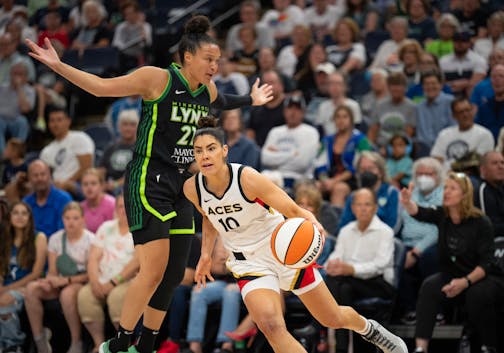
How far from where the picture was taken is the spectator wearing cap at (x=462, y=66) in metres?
11.2

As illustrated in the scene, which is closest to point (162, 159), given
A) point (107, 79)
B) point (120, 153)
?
point (107, 79)

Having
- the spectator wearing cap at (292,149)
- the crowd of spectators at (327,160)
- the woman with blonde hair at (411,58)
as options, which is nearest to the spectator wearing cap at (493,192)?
the crowd of spectators at (327,160)

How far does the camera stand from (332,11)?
13.6 metres

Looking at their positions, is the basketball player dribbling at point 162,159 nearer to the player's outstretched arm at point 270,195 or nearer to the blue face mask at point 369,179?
the player's outstretched arm at point 270,195

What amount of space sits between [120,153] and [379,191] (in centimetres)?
336

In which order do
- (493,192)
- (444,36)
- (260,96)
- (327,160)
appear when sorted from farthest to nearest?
(444,36) → (327,160) → (493,192) → (260,96)

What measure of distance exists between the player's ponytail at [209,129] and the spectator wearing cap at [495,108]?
4.92 metres

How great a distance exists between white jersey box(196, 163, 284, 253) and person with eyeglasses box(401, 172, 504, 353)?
197 centimetres

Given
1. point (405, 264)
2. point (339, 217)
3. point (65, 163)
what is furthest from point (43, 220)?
point (405, 264)

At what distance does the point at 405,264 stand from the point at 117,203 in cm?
290

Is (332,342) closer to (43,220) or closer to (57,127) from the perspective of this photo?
(43,220)

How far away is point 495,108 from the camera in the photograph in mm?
10172

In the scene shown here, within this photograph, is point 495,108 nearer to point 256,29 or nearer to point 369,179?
point 369,179

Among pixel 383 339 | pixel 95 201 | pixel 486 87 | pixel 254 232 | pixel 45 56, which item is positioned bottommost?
pixel 383 339
